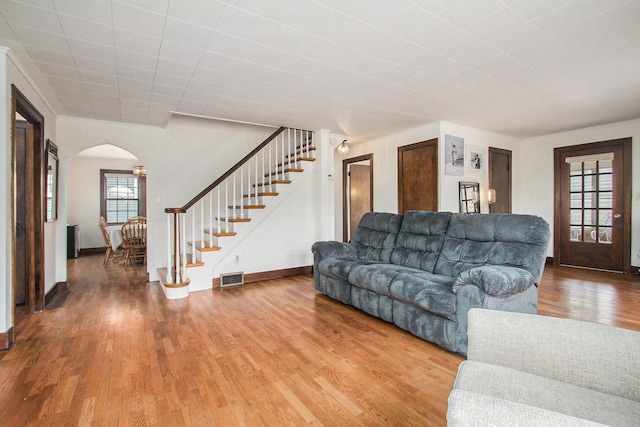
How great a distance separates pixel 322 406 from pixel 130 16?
2.89 meters

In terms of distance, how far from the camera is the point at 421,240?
355cm

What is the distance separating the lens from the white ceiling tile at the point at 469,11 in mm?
2162

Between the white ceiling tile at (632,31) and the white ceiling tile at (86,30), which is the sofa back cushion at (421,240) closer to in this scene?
the white ceiling tile at (632,31)

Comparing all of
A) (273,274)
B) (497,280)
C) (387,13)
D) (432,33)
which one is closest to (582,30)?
(432,33)

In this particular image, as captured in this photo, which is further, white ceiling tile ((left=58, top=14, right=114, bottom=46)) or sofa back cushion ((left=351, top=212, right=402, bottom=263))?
sofa back cushion ((left=351, top=212, right=402, bottom=263))

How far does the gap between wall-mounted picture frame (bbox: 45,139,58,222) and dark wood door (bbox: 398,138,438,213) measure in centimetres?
521

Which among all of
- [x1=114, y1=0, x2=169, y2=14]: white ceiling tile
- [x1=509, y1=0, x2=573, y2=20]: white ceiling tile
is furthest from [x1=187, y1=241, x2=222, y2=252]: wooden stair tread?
[x1=509, y1=0, x2=573, y2=20]: white ceiling tile

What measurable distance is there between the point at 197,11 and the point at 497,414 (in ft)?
8.85

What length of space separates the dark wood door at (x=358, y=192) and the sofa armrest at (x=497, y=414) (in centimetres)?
648

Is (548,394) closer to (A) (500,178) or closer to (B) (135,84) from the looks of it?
(B) (135,84)

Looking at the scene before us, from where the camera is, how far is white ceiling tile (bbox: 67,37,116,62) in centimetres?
259

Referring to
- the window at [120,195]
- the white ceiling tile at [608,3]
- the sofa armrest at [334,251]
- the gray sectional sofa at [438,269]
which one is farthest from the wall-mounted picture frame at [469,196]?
the window at [120,195]

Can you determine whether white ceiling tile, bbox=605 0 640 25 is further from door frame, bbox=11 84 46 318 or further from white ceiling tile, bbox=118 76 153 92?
door frame, bbox=11 84 46 318

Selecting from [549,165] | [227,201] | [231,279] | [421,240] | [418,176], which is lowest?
[231,279]
